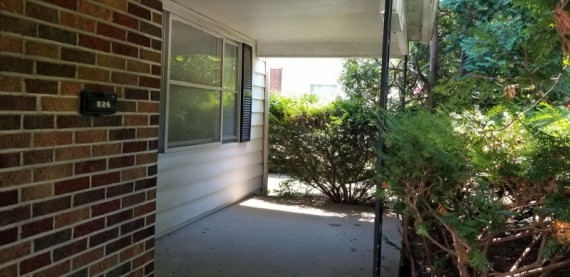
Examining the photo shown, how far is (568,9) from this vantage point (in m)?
1.49

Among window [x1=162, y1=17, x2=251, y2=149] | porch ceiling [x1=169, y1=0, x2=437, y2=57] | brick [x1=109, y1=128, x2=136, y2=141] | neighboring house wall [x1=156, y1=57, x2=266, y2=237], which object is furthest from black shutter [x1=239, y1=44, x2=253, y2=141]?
brick [x1=109, y1=128, x2=136, y2=141]

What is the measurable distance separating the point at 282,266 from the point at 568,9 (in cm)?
297

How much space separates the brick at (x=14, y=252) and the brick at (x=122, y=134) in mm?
543

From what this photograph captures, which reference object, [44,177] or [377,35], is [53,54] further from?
[377,35]

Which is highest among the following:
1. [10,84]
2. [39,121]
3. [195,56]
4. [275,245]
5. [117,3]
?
[195,56]

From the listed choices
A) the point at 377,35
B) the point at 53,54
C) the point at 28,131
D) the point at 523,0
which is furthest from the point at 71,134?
the point at 377,35

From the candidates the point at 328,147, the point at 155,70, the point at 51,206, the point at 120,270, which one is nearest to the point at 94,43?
the point at 155,70

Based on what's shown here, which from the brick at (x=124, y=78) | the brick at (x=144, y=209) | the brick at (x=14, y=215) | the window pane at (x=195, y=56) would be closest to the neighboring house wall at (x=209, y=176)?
the window pane at (x=195, y=56)

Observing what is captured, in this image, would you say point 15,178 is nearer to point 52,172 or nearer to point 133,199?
point 52,172

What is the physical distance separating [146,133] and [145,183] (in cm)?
24

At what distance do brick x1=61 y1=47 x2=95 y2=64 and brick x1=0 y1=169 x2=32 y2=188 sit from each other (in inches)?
17.1

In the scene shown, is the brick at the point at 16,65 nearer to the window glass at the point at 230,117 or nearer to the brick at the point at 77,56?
the brick at the point at 77,56

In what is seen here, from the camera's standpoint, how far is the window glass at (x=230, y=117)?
5.93 metres

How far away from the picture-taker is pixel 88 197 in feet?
5.76
